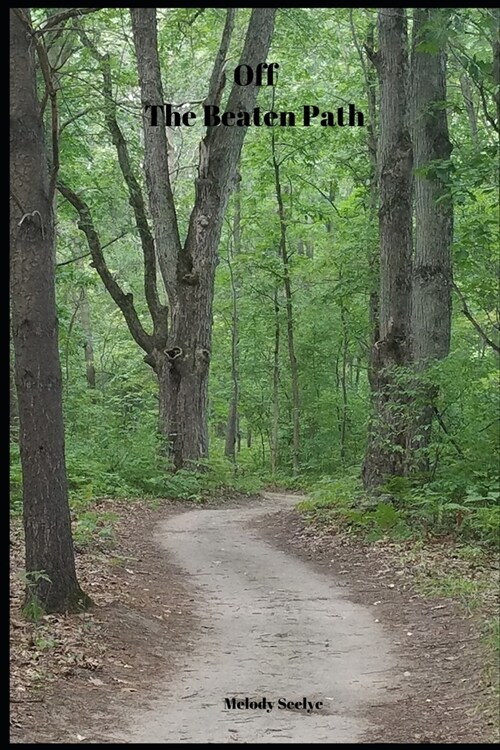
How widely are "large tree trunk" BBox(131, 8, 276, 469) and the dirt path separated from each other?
6.45 metres

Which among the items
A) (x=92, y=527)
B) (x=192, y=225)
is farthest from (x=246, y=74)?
(x=92, y=527)

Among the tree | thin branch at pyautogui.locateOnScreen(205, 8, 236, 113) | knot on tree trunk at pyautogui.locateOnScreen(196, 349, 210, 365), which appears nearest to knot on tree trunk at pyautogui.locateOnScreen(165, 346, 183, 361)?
the tree

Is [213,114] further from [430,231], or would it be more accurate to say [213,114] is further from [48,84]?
[48,84]

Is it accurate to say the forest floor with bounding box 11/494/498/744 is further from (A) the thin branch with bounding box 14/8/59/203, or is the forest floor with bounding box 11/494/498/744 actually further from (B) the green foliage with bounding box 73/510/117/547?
(A) the thin branch with bounding box 14/8/59/203

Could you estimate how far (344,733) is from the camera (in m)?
4.77

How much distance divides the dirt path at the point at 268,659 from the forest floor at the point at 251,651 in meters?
0.02

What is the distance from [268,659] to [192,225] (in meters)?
11.4

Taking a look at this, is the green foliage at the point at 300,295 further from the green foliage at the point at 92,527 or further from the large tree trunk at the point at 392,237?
the large tree trunk at the point at 392,237

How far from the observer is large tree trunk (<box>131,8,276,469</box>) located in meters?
16.0

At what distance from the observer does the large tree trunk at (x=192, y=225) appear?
15992mm

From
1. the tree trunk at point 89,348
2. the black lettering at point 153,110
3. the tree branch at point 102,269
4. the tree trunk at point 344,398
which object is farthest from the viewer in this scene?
the tree trunk at point 89,348

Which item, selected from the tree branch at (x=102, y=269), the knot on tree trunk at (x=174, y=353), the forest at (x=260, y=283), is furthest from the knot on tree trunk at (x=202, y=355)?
the tree branch at (x=102, y=269)
